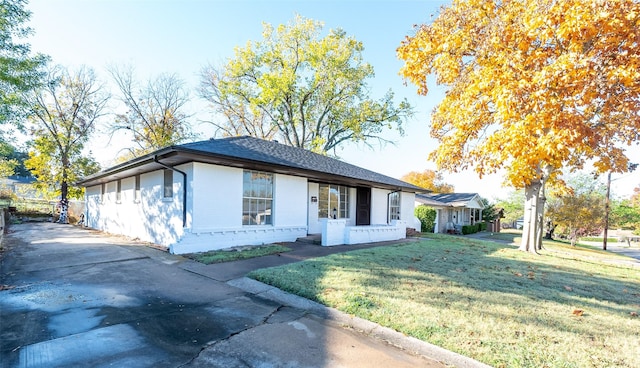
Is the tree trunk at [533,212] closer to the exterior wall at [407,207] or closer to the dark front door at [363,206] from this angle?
the dark front door at [363,206]

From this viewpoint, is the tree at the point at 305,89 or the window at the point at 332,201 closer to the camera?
the window at the point at 332,201

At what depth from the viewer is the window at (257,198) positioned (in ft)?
32.1

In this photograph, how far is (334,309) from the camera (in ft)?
13.7

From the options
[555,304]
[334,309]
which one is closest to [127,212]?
[334,309]

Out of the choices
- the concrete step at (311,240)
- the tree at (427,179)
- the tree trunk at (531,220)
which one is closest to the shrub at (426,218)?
the tree trunk at (531,220)

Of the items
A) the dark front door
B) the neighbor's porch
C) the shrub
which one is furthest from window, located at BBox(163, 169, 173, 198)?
the neighbor's porch

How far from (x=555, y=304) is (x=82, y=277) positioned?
8.34m

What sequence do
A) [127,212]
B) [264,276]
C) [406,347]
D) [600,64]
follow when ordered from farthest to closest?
1. [127,212]
2. [600,64]
3. [264,276]
4. [406,347]

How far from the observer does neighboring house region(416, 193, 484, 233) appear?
2512 cm

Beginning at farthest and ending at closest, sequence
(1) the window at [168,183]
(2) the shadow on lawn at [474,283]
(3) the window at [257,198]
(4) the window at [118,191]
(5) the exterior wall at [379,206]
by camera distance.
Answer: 1. (5) the exterior wall at [379,206]
2. (4) the window at [118,191]
3. (3) the window at [257,198]
4. (1) the window at [168,183]
5. (2) the shadow on lawn at [474,283]

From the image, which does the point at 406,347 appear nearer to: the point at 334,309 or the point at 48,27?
the point at 334,309

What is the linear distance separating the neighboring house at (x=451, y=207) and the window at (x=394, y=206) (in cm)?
761

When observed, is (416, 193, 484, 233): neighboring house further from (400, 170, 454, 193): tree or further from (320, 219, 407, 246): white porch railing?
(320, 219, 407, 246): white porch railing

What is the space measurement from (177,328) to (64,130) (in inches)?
1033
